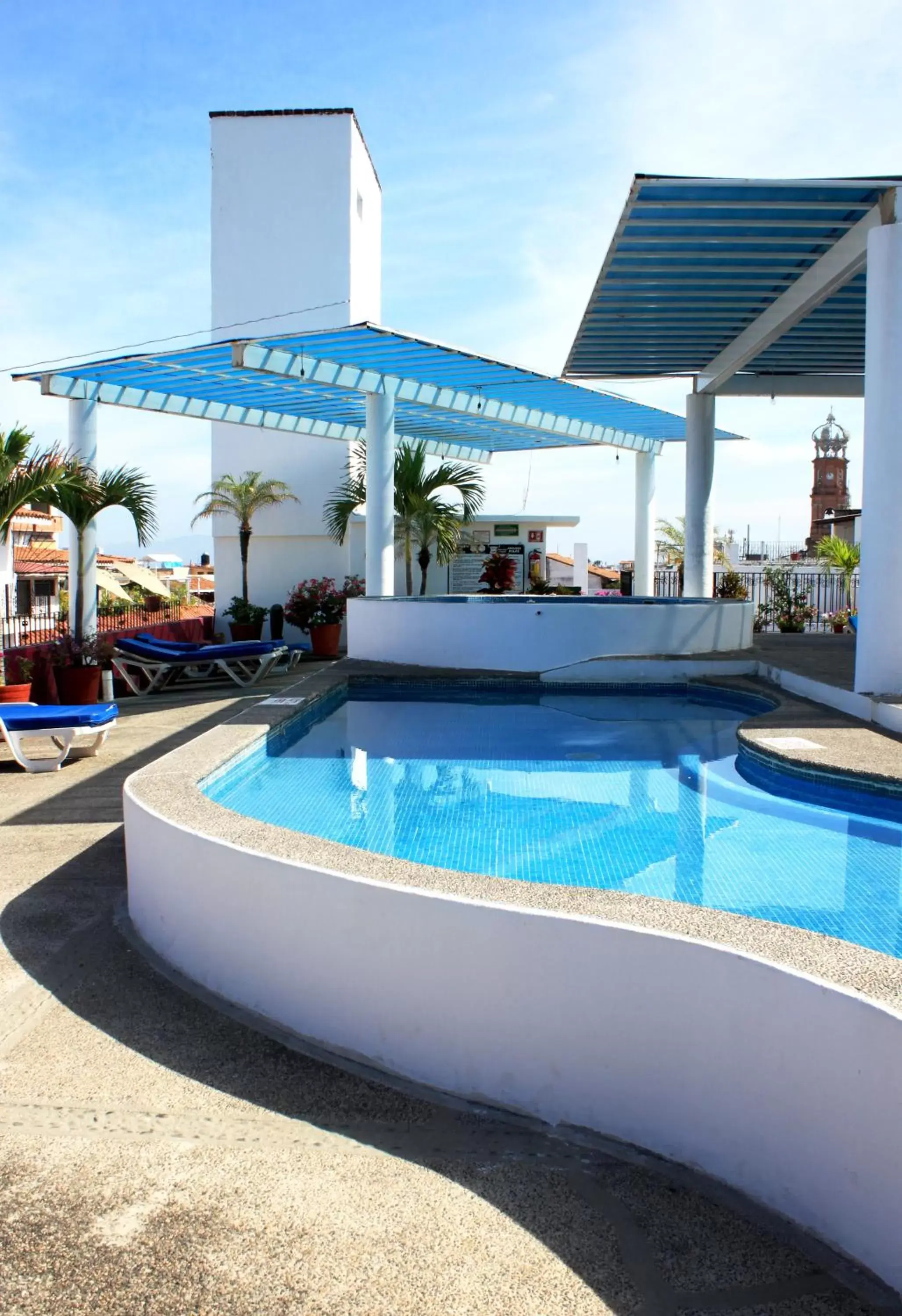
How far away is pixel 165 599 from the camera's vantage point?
2069 centimetres

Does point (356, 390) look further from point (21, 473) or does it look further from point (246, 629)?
point (246, 629)

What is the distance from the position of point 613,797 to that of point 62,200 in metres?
14.5

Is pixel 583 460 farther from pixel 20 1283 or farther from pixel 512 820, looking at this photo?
pixel 20 1283

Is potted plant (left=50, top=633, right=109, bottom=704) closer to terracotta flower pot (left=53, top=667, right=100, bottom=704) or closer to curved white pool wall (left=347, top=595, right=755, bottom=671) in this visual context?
terracotta flower pot (left=53, top=667, right=100, bottom=704)

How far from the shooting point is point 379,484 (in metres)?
14.8

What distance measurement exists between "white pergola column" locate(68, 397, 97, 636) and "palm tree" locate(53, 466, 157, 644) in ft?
0.14

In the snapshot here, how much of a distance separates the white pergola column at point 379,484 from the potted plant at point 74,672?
14.1ft

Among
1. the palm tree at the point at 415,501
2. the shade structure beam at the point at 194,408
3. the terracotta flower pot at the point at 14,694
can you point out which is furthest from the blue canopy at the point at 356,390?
the terracotta flower pot at the point at 14,694

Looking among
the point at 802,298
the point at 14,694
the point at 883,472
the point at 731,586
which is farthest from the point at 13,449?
the point at 731,586

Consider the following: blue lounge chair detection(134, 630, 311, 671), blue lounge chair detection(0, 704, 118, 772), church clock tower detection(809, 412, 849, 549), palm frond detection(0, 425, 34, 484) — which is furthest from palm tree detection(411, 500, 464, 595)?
church clock tower detection(809, 412, 849, 549)

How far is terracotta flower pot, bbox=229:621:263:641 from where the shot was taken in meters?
20.0

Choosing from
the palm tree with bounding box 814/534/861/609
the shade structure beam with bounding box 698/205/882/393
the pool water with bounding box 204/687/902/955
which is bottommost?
the pool water with bounding box 204/687/902/955

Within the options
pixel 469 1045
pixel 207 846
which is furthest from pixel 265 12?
pixel 469 1045

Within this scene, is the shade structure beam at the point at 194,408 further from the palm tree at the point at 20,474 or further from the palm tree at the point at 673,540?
the palm tree at the point at 673,540
